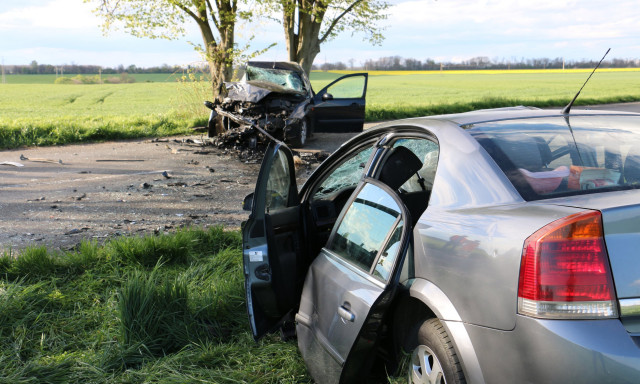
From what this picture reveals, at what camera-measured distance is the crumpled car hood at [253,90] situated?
13.2 m

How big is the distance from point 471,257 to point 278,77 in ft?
43.5

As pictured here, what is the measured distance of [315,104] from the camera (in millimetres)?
13922

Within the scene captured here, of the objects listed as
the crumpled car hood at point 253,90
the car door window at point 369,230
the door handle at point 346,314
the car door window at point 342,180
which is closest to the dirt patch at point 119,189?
the crumpled car hood at point 253,90

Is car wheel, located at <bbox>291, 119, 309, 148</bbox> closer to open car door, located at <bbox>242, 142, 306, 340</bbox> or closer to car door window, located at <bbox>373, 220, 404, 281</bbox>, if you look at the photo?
open car door, located at <bbox>242, 142, 306, 340</bbox>

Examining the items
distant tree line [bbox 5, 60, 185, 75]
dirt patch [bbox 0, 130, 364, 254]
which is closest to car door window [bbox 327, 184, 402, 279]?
dirt patch [bbox 0, 130, 364, 254]

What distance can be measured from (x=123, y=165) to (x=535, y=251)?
10856 millimetres

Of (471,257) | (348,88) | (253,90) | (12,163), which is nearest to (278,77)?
(253,90)

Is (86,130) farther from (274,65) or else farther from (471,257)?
(471,257)

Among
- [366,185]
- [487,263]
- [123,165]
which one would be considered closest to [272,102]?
[123,165]

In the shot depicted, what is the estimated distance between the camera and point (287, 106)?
13539mm

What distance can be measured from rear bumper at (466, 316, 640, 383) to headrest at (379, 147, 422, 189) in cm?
127

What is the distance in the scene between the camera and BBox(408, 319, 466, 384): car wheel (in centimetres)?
222

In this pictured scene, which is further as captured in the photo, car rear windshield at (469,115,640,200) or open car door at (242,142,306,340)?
open car door at (242,142,306,340)

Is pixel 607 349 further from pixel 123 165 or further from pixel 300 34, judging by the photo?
pixel 300 34
